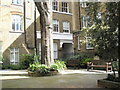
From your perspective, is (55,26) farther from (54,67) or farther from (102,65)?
(54,67)

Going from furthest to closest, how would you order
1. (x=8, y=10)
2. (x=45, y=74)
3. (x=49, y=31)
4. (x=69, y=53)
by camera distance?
1. (x=69, y=53)
2. (x=8, y=10)
3. (x=49, y=31)
4. (x=45, y=74)

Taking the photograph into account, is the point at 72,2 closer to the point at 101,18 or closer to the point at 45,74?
the point at 45,74

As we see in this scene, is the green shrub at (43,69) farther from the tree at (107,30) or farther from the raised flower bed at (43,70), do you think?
the tree at (107,30)

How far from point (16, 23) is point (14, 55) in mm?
3879

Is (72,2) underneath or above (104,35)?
above

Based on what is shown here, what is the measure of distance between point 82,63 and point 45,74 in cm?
788

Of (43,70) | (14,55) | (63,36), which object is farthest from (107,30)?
(63,36)

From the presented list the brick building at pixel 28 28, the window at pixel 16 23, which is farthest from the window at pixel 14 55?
the window at pixel 16 23

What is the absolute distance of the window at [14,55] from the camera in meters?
22.9

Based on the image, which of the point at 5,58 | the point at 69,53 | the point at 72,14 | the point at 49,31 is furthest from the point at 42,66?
the point at 72,14

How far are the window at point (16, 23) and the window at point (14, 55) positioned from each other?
242 cm

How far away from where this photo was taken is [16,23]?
23.4 m

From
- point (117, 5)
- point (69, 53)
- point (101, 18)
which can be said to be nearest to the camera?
point (117, 5)

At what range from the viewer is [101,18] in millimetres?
8656
